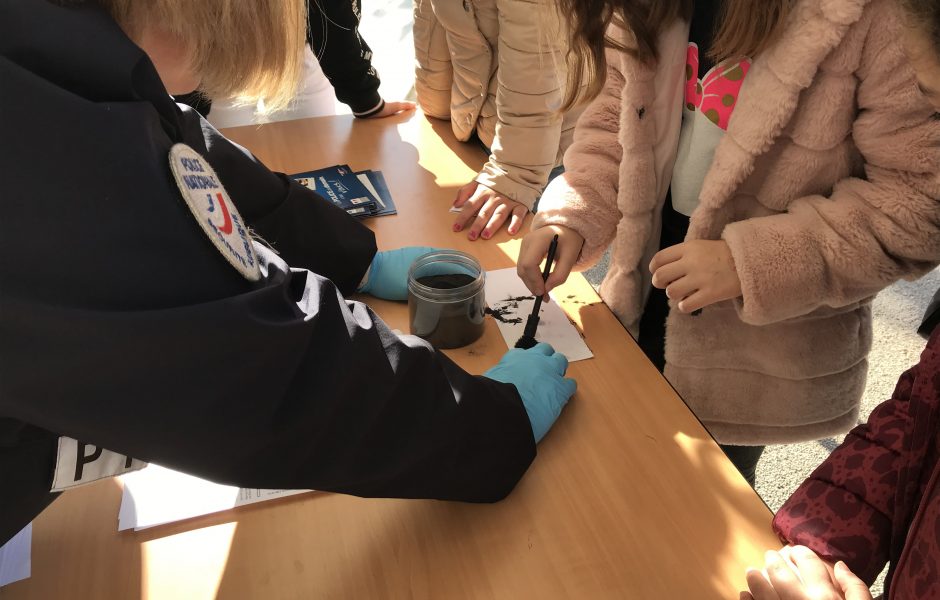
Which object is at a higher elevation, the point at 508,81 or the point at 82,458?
the point at 508,81

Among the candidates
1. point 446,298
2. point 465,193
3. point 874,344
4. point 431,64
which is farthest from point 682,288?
point 874,344

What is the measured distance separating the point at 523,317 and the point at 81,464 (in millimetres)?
536

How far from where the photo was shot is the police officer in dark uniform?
1.32 feet

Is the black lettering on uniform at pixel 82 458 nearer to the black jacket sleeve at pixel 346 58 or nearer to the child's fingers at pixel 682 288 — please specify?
the child's fingers at pixel 682 288

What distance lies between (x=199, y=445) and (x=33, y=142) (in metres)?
0.23

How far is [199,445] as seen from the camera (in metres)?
0.48

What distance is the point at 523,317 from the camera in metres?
0.90

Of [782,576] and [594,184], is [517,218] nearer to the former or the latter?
[594,184]

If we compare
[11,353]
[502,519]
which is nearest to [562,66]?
[502,519]

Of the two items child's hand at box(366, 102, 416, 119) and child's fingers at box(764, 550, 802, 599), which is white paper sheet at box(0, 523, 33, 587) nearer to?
child's fingers at box(764, 550, 802, 599)

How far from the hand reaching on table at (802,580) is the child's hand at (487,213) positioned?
2.10 ft

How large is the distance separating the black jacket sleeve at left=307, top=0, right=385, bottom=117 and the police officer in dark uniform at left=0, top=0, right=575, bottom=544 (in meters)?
0.98

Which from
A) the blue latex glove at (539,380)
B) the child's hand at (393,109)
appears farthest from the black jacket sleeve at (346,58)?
the blue latex glove at (539,380)

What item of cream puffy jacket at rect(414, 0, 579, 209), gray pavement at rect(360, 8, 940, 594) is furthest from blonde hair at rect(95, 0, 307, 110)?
gray pavement at rect(360, 8, 940, 594)
